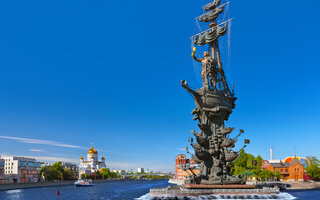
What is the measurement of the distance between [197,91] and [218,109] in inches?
163

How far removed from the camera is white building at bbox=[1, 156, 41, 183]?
352 feet

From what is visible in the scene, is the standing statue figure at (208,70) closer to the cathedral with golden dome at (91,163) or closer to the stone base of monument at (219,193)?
the stone base of monument at (219,193)

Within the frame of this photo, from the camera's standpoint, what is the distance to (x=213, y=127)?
135 ft

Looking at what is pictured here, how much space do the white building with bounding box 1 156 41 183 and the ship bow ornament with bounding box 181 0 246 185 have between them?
86126 millimetres

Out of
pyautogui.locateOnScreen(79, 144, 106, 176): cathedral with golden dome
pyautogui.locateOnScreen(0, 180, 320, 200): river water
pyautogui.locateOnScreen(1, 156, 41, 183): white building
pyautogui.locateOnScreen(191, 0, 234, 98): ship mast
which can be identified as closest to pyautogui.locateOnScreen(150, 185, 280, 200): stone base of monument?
pyautogui.locateOnScreen(0, 180, 320, 200): river water

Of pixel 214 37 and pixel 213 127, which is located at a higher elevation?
pixel 214 37

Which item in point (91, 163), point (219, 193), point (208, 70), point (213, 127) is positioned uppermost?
point (208, 70)

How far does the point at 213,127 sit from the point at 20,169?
9529 centimetres

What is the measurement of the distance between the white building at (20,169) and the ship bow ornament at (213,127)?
3391 inches

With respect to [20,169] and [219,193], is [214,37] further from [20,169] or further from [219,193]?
[20,169]

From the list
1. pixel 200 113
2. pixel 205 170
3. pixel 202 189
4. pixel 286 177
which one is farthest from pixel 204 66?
pixel 286 177

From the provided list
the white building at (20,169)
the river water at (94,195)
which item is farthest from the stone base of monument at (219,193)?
the white building at (20,169)

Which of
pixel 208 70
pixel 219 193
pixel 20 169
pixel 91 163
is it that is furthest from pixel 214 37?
pixel 91 163

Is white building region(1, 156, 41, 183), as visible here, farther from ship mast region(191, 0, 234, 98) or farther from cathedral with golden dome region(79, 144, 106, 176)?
ship mast region(191, 0, 234, 98)
